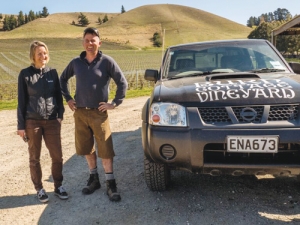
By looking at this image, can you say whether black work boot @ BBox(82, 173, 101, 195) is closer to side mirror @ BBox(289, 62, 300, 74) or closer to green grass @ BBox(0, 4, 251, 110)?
side mirror @ BBox(289, 62, 300, 74)

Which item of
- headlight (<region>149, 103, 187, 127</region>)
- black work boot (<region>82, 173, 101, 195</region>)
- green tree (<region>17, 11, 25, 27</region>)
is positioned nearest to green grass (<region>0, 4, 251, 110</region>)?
green tree (<region>17, 11, 25, 27</region>)

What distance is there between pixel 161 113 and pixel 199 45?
1815mm

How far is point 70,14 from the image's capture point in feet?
535

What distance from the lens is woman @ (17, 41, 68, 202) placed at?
3.21 metres

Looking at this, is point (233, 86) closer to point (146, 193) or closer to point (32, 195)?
point (146, 193)

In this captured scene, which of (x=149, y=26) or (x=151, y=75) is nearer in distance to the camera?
(x=151, y=75)

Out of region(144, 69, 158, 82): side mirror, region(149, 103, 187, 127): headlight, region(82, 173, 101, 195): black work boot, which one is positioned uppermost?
region(144, 69, 158, 82): side mirror

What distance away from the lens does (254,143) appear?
258 cm

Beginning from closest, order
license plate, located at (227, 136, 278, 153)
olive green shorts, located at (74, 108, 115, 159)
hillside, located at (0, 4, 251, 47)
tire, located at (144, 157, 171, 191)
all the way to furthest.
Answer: license plate, located at (227, 136, 278, 153) → tire, located at (144, 157, 171, 191) → olive green shorts, located at (74, 108, 115, 159) → hillside, located at (0, 4, 251, 47)

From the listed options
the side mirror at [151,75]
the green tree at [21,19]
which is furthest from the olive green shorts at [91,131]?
the green tree at [21,19]

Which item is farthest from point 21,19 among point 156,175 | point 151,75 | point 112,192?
point 156,175

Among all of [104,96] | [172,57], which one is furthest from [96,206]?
[172,57]

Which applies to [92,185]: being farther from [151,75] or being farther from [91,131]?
[151,75]

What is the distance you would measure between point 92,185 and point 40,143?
0.75 m
